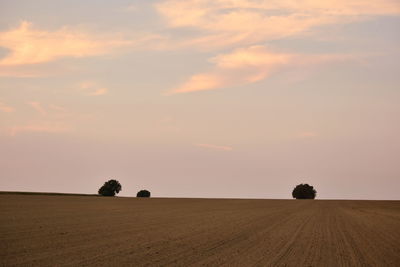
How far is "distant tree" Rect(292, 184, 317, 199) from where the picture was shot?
158 meters

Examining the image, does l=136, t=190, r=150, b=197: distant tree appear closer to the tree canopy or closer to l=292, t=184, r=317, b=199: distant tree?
the tree canopy

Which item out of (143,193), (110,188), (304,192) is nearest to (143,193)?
(143,193)

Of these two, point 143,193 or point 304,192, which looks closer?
point 143,193

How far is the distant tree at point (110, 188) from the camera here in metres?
139

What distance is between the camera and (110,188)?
13950 centimetres

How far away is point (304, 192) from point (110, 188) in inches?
2277

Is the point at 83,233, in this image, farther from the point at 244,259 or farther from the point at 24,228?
the point at 244,259

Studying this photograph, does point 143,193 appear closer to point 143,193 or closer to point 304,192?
point 143,193

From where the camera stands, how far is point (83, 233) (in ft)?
73.5

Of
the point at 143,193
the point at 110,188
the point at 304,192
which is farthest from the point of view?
the point at 304,192

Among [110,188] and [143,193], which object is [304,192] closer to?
[143,193]

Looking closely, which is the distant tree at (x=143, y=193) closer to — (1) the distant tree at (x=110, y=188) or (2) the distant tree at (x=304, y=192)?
(1) the distant tree at (x=110, y=188)

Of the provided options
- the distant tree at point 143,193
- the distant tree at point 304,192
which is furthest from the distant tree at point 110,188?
the distant tree at point 304,192

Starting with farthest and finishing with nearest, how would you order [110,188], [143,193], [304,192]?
[304,192], [143,193], [110,188]
